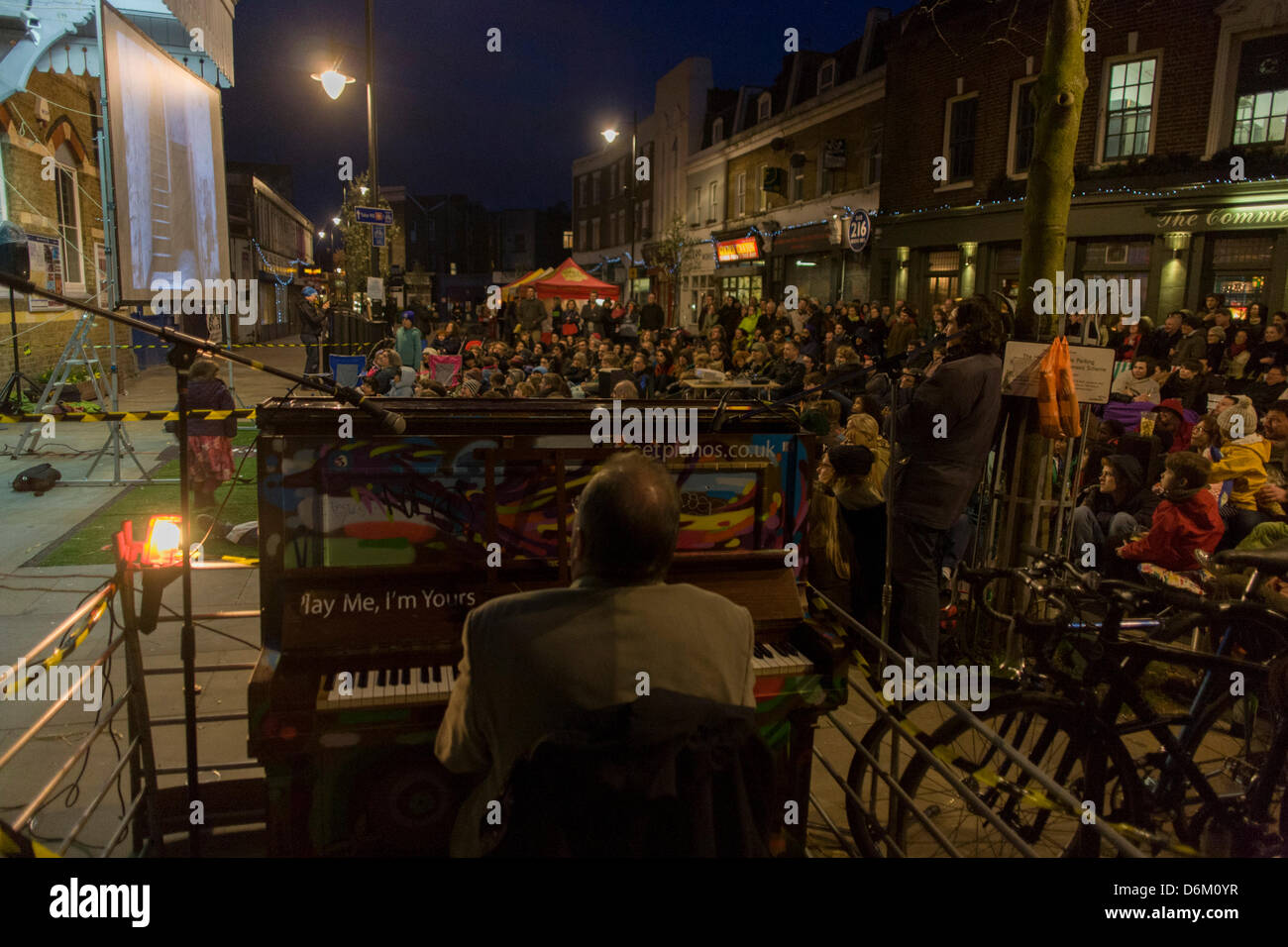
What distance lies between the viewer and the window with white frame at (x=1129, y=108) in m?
16.3

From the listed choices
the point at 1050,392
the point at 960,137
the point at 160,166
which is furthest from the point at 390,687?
the point at 960,137

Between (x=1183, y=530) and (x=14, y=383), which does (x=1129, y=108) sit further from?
(x=14, y=383)

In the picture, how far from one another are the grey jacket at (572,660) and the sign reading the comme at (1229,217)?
1642 cm

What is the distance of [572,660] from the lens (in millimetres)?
2014

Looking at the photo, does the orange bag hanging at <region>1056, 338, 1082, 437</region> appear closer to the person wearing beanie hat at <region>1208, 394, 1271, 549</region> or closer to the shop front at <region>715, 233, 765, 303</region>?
the person wearing beanie hat at <region>1208, 394, 1271, 549</region>

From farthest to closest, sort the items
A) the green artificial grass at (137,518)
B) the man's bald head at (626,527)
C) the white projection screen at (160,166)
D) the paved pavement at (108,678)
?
1. the white projection screen at (160,166)
2. the green artificial grass at (137,518)
3. the paved pavement at (108,678)
4. the man's bald head at (626,527)

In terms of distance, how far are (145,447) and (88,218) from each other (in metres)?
7.79

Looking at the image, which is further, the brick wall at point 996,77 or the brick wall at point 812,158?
the brick wall at point 812,158

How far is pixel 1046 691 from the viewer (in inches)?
137

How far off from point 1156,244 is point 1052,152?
1270cm

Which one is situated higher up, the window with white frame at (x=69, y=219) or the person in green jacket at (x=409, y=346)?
the window with white frame at (x=69, y=219)

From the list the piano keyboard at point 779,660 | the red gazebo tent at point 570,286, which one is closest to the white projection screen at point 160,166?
the piano keyboard at point 779,660

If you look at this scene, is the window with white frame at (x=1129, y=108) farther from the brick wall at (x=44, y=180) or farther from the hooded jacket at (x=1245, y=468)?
the brick wall at (x=44, y=180)
